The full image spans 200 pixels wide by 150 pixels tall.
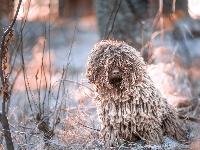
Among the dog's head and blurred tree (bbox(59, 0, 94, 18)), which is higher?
blurred tree (bbox(59, 0, 94, 18))

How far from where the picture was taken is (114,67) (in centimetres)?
346

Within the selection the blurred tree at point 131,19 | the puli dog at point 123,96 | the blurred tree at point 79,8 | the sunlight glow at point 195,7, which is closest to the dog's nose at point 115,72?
the puli dog at point 123,96

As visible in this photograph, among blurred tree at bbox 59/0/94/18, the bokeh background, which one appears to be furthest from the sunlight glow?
blurred tree at bbox 59/0/94/18

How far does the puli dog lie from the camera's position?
11.4 ft

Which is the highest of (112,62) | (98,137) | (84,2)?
(84,2)

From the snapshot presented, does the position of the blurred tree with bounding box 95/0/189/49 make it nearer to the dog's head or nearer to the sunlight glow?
the sunlight glow

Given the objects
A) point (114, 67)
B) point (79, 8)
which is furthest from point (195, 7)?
point (79, 8)

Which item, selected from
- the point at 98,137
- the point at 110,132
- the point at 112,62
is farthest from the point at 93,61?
the point at 98,137

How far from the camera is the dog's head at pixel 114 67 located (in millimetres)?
3455

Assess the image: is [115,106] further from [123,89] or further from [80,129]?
[80,129]

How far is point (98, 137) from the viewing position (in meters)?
4.09

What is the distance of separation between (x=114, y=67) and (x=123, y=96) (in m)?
0.30

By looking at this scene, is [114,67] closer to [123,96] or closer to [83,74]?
[123,96]

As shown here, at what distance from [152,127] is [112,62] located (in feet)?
2.59
